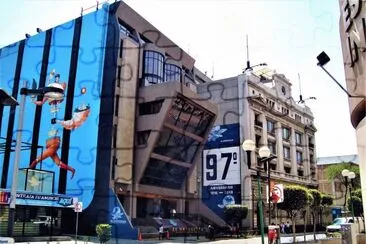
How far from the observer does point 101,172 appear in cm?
1972

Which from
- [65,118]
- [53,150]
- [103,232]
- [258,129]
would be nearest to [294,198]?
[103,232]

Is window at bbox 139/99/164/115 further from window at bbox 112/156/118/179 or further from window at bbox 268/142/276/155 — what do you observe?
window at bbox 268/142/276/155

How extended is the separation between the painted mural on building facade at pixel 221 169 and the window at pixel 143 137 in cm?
720

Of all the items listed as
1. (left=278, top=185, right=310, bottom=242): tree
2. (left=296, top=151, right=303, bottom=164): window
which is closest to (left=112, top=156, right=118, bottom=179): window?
(left=278, top=185, right=310, bottom=242): tree

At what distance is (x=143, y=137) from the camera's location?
75.0 feet

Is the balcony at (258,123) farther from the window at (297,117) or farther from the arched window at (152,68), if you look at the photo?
the arched window at (152,68)

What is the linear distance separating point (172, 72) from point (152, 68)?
2.65 m

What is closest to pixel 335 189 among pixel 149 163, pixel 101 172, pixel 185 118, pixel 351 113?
pixel 185 118

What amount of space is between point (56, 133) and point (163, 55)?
805 cm

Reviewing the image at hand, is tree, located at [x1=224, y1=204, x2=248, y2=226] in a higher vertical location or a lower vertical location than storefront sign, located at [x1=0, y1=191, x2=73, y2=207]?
lower

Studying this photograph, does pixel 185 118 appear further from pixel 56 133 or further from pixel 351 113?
pixel 351 113

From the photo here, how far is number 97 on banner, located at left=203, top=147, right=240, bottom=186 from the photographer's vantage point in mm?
27844

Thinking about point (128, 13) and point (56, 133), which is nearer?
point (56, 133)

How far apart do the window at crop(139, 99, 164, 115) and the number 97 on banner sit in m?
7.15
